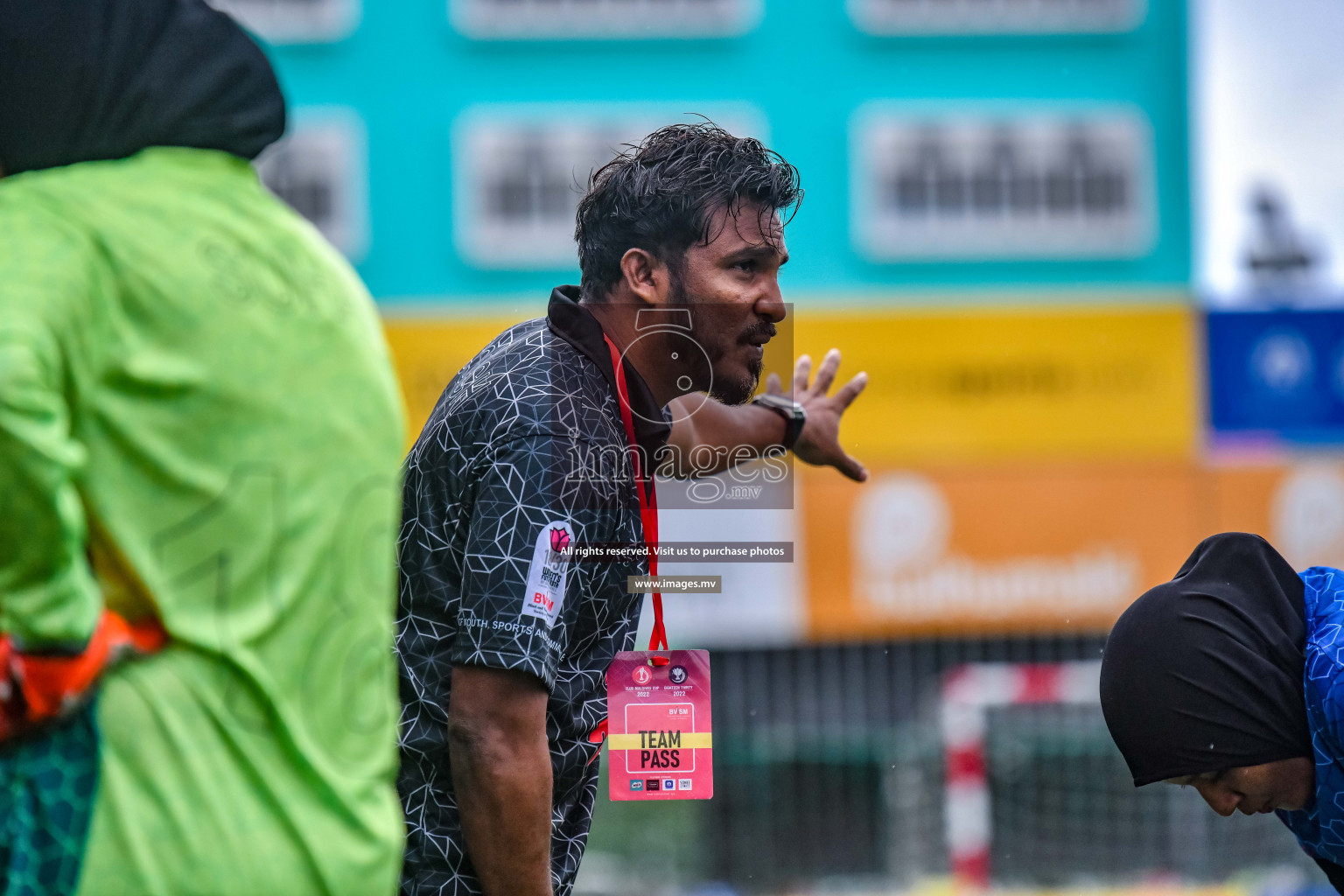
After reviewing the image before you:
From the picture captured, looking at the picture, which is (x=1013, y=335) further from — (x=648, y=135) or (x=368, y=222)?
(x=648, y=135)

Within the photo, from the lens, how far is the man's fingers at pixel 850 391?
9.56 feet

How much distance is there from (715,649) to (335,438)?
848 centimetres

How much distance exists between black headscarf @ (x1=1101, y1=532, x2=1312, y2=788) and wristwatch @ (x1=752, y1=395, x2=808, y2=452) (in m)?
0.72

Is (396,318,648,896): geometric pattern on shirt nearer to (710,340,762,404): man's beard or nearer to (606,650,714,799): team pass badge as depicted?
(606,650,714,799): team pass badge

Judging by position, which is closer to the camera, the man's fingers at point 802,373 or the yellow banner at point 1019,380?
the man's fingers at point 802,373

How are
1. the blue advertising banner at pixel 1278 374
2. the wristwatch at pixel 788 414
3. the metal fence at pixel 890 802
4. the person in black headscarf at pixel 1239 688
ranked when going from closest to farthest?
1. the person in black headscarf at pixel 1239 688
2. the wristwatch at pixel 788 414
3. the blue advertising banner at pixel 1278 374
4. the metal fence at pixel 890 802

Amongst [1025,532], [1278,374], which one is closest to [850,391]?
[1278,374]

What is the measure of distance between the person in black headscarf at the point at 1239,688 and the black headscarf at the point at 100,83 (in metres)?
1.69

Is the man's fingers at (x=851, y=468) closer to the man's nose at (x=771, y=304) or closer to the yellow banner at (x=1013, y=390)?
the man's nose at (x=771, y=304)

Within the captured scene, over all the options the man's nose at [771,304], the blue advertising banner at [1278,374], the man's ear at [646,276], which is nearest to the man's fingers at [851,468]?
the man's nose at [771,304]

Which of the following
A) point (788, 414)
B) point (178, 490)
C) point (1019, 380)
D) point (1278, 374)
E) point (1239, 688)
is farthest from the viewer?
point (1019, 380)

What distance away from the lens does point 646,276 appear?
2484 millimetres

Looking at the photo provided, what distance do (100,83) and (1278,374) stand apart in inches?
285

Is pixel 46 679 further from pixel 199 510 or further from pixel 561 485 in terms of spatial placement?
pixel 561 485
